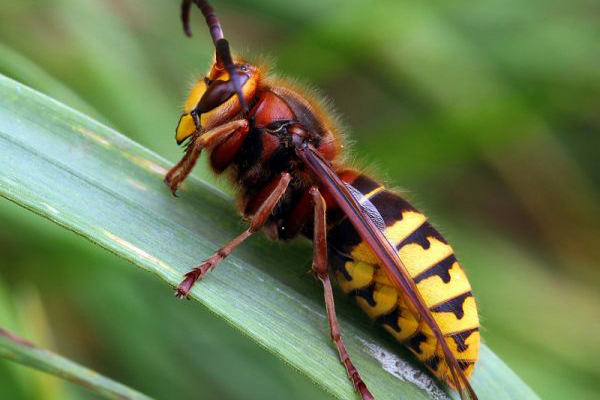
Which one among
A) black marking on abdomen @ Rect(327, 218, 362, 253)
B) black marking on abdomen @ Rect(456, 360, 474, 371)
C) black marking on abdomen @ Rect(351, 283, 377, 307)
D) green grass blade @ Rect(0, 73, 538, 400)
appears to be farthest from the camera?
black marking on abdomen @ Rect(327, 218, 362, 253)

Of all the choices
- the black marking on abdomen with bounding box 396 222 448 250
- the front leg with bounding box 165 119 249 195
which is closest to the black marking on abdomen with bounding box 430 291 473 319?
the black marking on abdomen with bounding box 396 222 448 250

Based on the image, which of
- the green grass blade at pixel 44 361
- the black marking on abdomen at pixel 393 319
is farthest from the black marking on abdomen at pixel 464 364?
the green grass blade at pixel 44 361

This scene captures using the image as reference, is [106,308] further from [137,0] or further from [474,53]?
[474,53]

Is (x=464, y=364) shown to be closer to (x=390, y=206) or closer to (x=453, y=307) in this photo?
(x=453, y=307)

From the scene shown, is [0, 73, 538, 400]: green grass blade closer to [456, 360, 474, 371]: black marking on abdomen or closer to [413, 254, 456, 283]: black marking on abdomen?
[456, 360, 474, 371]: black marking on abdomen

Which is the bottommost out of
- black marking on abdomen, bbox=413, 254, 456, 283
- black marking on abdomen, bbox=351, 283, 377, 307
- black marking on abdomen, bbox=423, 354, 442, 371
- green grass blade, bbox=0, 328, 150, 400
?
green grass blade, bbox=0, 328, 150, 400

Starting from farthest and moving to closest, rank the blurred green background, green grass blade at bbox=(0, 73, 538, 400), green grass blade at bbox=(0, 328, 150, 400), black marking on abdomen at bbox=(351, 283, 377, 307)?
the blurred green background, black marking on abdomen at bbox=(351, 283, 377, 307), green grass blade at bbox=(0, 73, 538, 400), green grass blade at bbox=(0, 328, 150, 400)
